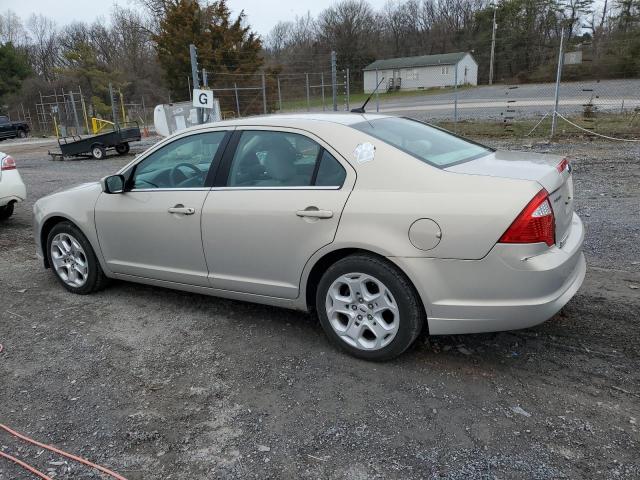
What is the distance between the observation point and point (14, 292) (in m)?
5.07

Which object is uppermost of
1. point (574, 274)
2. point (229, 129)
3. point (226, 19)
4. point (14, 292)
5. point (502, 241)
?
point (226, 19)

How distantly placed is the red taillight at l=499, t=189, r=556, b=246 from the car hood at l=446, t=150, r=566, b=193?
0.13 metres

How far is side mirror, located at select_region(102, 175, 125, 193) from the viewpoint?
4.28 metres

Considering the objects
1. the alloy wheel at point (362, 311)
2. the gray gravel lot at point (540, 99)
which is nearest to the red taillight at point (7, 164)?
the alloy wheel at point (362, 311)

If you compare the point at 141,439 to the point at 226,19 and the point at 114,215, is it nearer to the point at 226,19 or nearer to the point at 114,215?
the point at 114,215

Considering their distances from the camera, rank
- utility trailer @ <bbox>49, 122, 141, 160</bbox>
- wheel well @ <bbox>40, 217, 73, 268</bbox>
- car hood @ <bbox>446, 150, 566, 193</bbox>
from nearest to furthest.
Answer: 1. car hood @ <bbox>446, 150, 566, 193</bbox>
2. wheel well @ <bbox>40, 217, 73, 268</bbox>
3. utility trailer @ <bbox>49, 122, 141, 160</bbox>

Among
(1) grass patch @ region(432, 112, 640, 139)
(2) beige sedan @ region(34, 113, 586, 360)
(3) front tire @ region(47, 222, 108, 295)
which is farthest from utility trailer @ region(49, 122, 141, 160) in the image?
(2) beige sedan @ region(34, 113, 586, 360)

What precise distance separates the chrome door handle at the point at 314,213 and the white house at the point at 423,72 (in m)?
38.3

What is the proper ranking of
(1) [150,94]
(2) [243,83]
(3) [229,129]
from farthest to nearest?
(1) [150,94] → (2) [243,83] → (3) [229,129]

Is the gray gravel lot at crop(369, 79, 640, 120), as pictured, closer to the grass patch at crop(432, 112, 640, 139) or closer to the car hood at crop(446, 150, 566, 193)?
the grass patch at crop(432, 112, 640, 139)

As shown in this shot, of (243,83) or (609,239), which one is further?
(243,83)

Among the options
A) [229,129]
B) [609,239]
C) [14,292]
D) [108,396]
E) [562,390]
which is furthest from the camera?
[609,239]

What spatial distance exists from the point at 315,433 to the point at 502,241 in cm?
142

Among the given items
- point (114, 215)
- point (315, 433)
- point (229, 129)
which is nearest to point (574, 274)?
point (315, 433)
